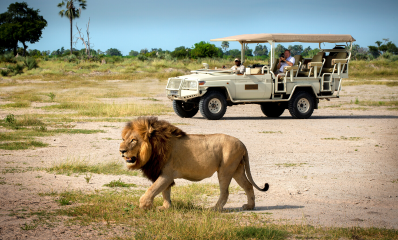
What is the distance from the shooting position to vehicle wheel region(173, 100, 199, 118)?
57.3 ft

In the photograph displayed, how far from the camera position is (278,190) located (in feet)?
24.6

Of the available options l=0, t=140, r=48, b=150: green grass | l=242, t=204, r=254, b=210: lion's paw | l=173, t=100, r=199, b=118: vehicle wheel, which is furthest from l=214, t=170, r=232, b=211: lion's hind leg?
l=173, t=100, r=199, b=118: vehicle wheel

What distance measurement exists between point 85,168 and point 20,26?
73.6m

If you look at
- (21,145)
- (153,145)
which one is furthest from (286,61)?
(153,145)

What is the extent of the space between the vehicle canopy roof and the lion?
1115 centimetres

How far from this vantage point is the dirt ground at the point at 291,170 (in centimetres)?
603

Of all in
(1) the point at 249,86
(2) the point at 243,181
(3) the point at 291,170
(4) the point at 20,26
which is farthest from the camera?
(4) the point at 20,26

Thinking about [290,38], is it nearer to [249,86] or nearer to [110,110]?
[249,86]

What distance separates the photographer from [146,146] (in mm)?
5566

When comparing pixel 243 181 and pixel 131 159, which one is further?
pixel 243 181

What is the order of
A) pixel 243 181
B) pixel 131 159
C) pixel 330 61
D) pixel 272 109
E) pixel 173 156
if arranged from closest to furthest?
1. pixel 131 159
2. pixel 173 156
3. pixel 243 181
4. pixel 330 61
5. pixel 272 109

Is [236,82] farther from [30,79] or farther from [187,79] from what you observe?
[30,79]

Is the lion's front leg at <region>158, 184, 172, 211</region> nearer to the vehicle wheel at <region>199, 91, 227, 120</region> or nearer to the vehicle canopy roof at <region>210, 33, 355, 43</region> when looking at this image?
the vehicle wheel at <region>199, 91, 227, 120</region>

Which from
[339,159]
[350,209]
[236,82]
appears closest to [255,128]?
[236,82]
